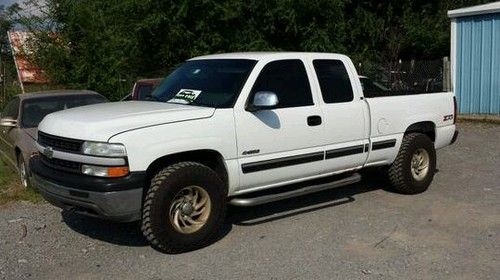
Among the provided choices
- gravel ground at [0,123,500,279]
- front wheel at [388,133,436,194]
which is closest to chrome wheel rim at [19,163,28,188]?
gravel ground at [0,123,500,279]

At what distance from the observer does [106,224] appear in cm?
654

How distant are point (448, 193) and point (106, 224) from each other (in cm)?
429

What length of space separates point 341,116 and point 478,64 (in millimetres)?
10489

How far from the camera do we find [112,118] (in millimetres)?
5316

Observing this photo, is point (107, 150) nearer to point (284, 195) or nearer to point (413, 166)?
point (284, 195)

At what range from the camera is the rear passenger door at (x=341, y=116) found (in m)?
6.63

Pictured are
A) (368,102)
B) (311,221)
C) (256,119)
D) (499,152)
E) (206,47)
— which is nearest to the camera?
(256,119)

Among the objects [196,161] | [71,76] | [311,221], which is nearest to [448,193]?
[311,221]

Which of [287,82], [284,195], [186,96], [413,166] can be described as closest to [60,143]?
[186,96]

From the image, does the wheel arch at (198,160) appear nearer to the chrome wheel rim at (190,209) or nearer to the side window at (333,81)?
the chrome wheel rim at (190,209)

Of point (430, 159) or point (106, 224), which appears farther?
point (430, 159)

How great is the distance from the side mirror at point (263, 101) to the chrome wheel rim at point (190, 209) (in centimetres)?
96

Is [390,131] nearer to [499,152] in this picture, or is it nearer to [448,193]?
[448,193]

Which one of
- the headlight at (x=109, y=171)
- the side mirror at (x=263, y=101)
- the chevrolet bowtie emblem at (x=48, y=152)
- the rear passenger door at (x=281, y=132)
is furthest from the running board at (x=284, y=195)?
the chevrolet bowtie emblem at (x=48, y=152)
